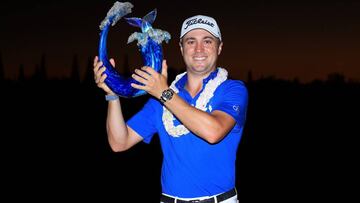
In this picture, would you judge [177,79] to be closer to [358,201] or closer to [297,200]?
[297,200]

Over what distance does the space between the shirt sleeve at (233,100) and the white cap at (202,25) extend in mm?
437

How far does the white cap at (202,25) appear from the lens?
3.51 m

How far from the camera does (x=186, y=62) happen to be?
3555mm

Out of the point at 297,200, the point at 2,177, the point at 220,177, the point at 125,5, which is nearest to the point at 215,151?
the point at 220,177

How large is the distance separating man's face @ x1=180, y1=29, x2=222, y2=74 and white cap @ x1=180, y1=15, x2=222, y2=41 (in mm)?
30

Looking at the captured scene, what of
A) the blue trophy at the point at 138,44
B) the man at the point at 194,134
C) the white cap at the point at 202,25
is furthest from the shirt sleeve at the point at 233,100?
the blue trophy at the point at 138,44

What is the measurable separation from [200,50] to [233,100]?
52 centimetres

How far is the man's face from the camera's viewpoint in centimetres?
347

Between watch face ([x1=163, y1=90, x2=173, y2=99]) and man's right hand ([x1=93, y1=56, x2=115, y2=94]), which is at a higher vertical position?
man's right hand ([x1=93, y1=56, x2=115, y2=94])

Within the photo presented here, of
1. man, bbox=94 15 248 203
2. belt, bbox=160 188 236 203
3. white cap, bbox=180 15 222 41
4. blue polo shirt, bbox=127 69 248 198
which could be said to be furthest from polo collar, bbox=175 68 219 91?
belt, bbox=160 188 236 203

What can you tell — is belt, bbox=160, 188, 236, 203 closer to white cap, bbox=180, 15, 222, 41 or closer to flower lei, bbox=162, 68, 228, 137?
flower lei, bbox=162, 68, 228, 137

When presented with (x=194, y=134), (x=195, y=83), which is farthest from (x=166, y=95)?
→ (x=195, y=83)

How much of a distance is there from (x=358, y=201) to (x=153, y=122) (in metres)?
11.5

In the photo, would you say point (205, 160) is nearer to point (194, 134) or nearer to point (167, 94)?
point (194, 134)
